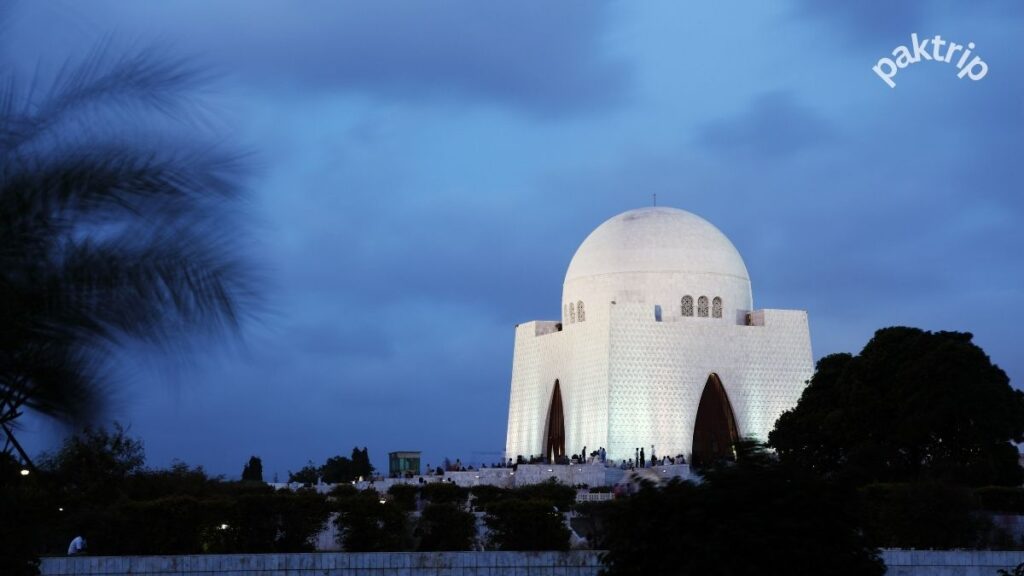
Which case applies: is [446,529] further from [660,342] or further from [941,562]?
[660,342]

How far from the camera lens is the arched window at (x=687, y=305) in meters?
41.7

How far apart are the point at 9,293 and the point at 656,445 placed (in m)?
37.0

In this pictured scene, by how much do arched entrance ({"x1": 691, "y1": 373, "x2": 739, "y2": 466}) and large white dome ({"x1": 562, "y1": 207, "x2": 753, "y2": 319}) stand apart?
2.33 meters

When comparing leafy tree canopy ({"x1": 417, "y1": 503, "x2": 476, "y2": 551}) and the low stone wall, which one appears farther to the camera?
leafy tree canopy ({"x1": 417, "y1": 503, "x2": 476, "y2": 551})

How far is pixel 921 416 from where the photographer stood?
1136 inches

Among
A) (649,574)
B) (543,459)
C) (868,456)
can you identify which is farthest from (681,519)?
(543,459)

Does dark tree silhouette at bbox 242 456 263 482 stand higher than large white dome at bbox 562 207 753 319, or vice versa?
large white dome at bbox 562 207 753 319

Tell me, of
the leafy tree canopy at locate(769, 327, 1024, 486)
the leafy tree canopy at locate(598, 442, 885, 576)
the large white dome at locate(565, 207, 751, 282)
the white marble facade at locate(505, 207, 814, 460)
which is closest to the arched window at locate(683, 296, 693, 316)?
the white marble facade at locate(505, 207, 814, 460)

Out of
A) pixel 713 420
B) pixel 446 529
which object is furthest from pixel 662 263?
pixel 446 529

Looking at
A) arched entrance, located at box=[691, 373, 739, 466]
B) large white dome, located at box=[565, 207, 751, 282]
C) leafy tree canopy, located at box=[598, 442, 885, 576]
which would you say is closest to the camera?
leafy tree canopy, located at box=[598, 442, 885, 576]

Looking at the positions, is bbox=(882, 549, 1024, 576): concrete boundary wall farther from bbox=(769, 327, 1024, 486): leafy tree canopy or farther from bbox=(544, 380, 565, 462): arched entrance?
bbox=(544, 380, 565, 462): arched entrance

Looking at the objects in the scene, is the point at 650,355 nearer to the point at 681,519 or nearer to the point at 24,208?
the point at 681,519

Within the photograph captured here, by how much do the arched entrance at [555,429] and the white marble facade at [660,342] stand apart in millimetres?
198

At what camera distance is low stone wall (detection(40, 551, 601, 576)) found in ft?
47.1
